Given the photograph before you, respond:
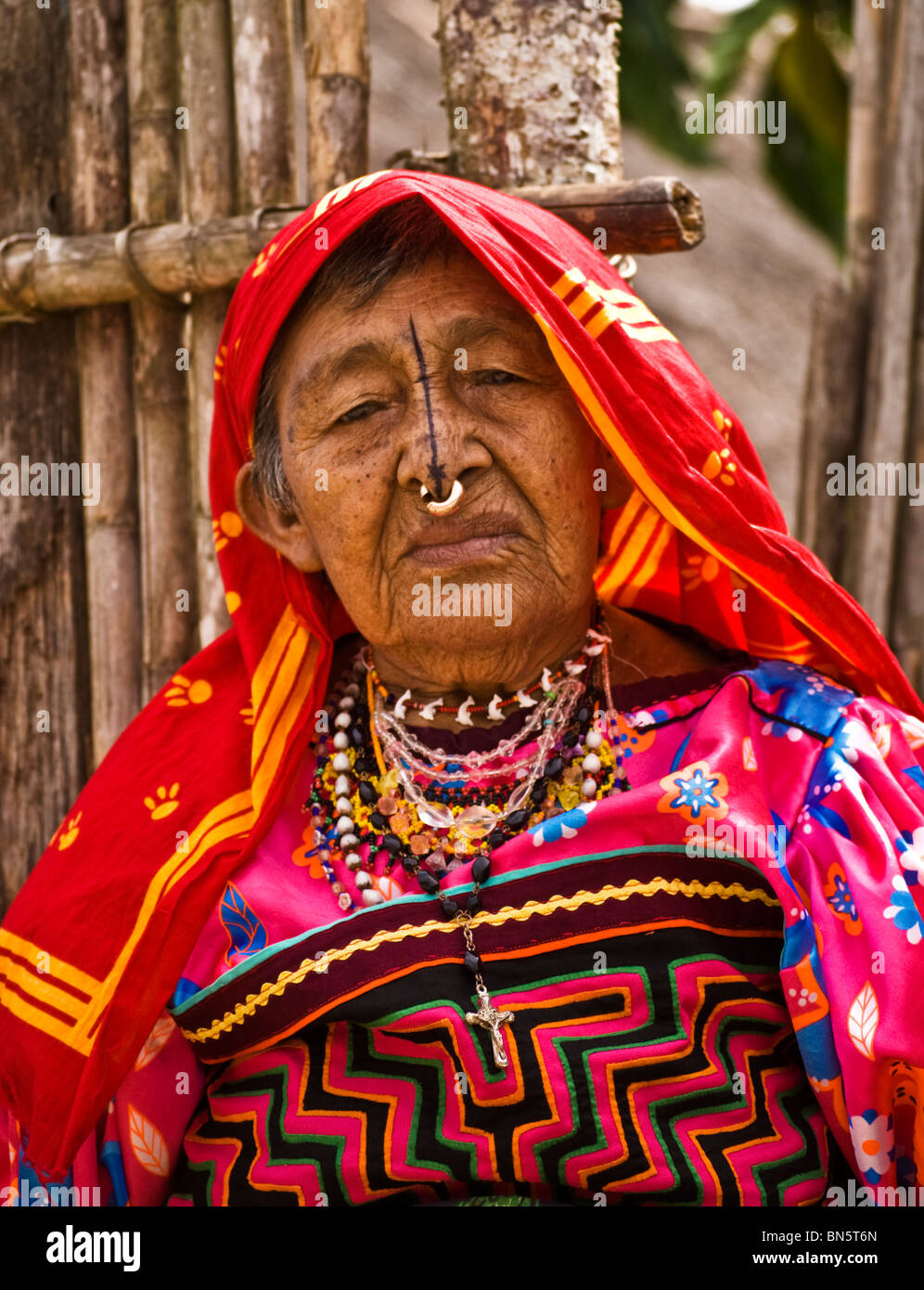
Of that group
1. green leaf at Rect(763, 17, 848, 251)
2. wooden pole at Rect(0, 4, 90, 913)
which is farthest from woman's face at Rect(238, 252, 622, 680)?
green leaf at Rect(763, 17, 848, 251)

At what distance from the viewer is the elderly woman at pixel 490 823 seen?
1717mm

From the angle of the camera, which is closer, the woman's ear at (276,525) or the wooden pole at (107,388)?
the woman's ear at (276,525)

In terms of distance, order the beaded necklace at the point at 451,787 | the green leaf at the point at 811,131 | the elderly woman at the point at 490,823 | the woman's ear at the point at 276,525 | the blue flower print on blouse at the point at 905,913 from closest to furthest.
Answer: the blue flower print on blouse at the point at 905,913 → the elderly woman at the point at 490,823 → the beaded necklace at the point at 451,787 → the woman's ear at the point at 276,525 → the green leaf at the point at 811,131

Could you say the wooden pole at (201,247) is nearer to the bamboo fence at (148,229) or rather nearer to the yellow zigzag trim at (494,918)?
the bamboo fence at (148,229)

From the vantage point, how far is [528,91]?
2.38 meters

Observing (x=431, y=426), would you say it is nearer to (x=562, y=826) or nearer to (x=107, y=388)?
(x=562, y=826)

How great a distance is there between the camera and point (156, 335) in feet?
8.41

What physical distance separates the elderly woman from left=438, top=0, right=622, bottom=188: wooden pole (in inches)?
19.7

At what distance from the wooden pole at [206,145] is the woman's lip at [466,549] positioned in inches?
32.5

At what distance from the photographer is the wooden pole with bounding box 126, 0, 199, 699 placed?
255cm

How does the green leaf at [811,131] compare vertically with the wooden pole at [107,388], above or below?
above

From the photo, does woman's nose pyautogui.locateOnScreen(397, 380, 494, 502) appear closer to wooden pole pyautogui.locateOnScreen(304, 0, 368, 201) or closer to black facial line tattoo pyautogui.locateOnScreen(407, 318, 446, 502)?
black facial line tattoo pyautogui.locateOnScreen(407, 318, 446, 502)

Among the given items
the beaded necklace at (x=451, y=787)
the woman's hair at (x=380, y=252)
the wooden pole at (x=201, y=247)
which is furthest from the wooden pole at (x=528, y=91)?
the beaded necklace at (x=451, y=787)
